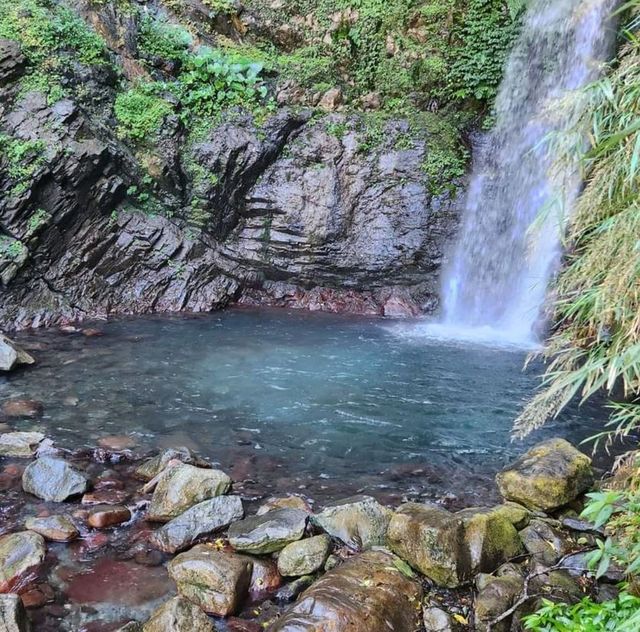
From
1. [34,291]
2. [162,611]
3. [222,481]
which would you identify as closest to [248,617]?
[162,611]

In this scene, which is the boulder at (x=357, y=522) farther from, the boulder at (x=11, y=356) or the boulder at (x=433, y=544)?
the boulder at (x=11, y=356)

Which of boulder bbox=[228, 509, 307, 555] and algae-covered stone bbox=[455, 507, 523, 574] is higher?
algae-covered stone bbox=[455, 507, 523, 574]

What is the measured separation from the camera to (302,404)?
6352 millimetres

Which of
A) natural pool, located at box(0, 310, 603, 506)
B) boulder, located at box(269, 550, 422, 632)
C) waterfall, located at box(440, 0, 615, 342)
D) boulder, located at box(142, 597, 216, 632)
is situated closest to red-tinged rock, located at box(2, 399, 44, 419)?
natural pool, located at box(0, 310, 603, 506)

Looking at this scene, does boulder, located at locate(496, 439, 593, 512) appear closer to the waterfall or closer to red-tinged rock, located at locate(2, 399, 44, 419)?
red-tinged rock, located at locate(2, 399, 44, 419)

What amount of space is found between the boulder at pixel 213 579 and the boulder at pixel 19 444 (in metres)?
2.25

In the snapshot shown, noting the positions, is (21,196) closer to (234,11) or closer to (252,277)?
(252,277)

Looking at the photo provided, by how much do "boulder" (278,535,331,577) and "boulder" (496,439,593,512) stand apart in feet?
5.26

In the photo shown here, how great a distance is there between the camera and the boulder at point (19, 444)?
4734 millimetres

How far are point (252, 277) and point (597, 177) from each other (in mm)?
9613

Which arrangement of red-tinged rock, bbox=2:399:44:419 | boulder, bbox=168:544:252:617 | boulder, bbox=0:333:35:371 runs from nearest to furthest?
boulder, bbox=168:544:252:617
red-tinged rock, bbox=2:399:44:419
boulder, bbox=0:333:35:371

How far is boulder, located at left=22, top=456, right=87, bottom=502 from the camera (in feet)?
13.5

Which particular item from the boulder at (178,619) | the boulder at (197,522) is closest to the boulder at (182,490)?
the boulder at (197,522)

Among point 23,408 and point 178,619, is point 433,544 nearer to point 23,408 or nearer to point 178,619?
point 178,619
